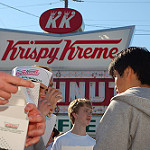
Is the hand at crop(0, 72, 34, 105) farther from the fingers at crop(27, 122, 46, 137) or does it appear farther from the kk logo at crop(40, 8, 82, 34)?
the kk logo at crop(40, 8, 82, 34)

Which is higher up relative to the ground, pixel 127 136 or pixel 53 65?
pixel 53 65

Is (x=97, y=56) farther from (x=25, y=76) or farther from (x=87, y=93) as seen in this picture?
(x=25, y=76)

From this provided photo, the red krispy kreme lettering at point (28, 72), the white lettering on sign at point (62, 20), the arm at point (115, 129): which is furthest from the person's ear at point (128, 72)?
the white lettering on sign at point (62, 20)

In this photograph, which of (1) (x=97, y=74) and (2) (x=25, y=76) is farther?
(1) (x=97, y=74)

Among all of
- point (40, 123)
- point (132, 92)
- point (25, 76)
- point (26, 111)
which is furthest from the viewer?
point (25, 76)

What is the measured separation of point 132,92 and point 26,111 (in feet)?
2.92

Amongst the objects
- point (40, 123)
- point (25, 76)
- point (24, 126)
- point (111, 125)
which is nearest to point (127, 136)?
point (111, 125)

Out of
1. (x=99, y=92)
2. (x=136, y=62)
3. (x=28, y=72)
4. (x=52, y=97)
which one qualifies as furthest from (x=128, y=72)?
(x=99, y=92)

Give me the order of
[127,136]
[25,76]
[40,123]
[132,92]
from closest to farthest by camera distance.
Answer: [40,123] → [127,136] → [132,92] → [25,76]

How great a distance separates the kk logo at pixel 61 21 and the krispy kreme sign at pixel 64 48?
442mm

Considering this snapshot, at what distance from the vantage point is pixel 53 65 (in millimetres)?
8727

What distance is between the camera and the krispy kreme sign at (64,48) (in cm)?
859

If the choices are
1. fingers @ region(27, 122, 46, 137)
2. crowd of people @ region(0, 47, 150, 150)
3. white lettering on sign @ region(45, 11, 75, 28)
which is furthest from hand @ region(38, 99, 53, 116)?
white lettering on sign @ region(45, 11, 75, 28)

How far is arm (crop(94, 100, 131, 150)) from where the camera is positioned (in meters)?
1.60
